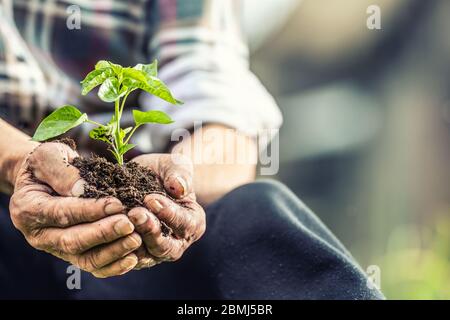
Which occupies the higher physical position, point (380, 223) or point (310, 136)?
point (310, 136)

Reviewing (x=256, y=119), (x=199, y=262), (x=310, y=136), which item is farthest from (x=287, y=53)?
(x=199, y=262)

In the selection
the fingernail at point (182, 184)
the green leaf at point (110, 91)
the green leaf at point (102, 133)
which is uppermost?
the green leaf at point (110, 91)

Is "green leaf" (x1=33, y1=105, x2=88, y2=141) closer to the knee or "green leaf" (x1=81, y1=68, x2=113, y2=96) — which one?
"green leaf" (x1=81, y1=68, x2=113, y2=96)

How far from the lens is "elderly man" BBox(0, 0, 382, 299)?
0.84m

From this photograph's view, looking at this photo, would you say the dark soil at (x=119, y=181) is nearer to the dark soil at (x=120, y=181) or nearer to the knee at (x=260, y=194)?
the dark soil at (x=120, y=181)

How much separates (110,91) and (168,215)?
6.4 inches

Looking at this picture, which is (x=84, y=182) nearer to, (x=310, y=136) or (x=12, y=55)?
(x=12, y=55)

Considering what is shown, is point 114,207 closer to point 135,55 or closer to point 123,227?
point 123,227

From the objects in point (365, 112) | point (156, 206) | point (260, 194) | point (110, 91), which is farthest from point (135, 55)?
point (365, 112)

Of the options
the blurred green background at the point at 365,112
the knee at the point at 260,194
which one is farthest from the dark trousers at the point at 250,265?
the blurred green background at the point at 365,112

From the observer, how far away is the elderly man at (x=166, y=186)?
844mm

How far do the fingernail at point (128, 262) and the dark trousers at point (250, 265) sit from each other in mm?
248

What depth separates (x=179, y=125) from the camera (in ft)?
4.23
